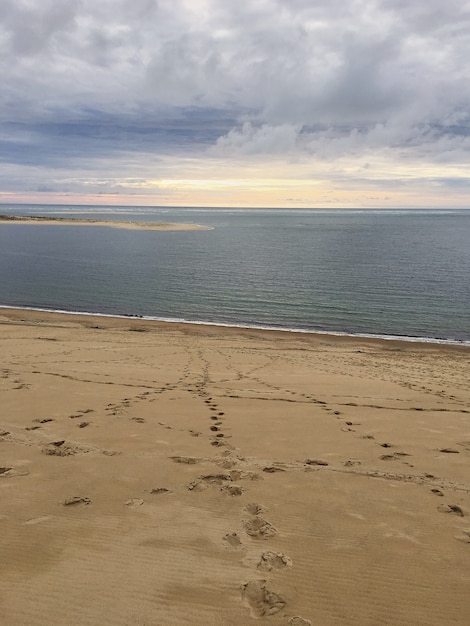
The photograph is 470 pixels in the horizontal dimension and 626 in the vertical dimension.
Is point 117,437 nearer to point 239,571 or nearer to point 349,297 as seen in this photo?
point 239,571

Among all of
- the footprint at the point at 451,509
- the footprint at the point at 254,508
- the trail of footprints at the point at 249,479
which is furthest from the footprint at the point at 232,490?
the footprint at the point at 451,509

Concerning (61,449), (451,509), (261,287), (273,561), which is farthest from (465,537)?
(261,287)

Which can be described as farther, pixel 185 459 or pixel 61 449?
pixel 61 449

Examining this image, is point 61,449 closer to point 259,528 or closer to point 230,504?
point 230,504

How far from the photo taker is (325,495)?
5891mm

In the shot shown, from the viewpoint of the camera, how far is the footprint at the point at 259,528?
16.3ft

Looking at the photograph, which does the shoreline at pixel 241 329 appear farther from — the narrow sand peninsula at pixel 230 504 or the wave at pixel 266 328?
the narrow sand peninsula at pixel 230 504

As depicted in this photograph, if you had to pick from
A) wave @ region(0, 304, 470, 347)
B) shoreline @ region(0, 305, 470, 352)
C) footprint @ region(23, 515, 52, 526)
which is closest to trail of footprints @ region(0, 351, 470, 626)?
footprint @ region(23, 515, 52, 526)

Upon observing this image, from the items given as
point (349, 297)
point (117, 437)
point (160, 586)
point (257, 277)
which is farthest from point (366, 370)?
point (257, 277)

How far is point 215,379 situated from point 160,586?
9.00 metres

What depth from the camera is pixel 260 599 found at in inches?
157

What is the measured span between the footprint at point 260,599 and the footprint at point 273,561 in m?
0.22

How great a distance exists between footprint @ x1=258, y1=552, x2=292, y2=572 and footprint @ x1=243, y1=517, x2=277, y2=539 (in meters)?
0.33

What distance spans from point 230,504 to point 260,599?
1.63 metres
